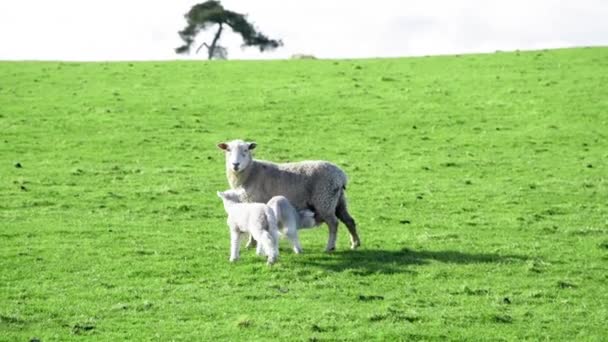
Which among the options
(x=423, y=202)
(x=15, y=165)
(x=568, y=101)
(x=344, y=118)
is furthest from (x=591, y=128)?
(x=15, y=165)

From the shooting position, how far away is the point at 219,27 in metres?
68.0

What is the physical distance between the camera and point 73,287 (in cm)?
1496

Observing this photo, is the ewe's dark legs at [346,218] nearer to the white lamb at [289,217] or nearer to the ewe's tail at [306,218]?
the white lamb at [289,217]

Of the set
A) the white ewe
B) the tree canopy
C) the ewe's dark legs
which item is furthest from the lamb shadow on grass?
the tree canopy

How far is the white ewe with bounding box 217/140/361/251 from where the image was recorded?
1730cm

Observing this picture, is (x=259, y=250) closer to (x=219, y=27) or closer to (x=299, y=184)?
(x=299, y=184)

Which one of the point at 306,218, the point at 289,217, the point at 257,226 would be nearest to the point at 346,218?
the point at 306,218

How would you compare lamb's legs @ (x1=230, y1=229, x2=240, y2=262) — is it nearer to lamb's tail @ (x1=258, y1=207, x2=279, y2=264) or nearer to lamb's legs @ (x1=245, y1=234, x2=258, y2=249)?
lamb's tail @ (x1=258, y1=207, x2=279, y2=264)

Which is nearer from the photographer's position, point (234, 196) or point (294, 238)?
point (294, 238)

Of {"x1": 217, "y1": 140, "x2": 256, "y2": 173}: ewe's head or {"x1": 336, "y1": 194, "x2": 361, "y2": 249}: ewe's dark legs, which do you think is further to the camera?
{"x1": 336, "y1": 194, "x2": 361, "y2": 249}: ewe's dark legs

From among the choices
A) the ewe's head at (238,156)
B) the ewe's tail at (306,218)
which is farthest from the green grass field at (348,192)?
the ewe's head at (238,156)

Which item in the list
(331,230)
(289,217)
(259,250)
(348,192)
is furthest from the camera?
(348,192)

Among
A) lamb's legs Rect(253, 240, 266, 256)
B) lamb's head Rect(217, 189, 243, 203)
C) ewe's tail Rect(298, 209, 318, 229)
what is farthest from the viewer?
lamb's head Rect(217, 189, 243, 203)

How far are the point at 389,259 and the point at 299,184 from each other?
2.03 meters
